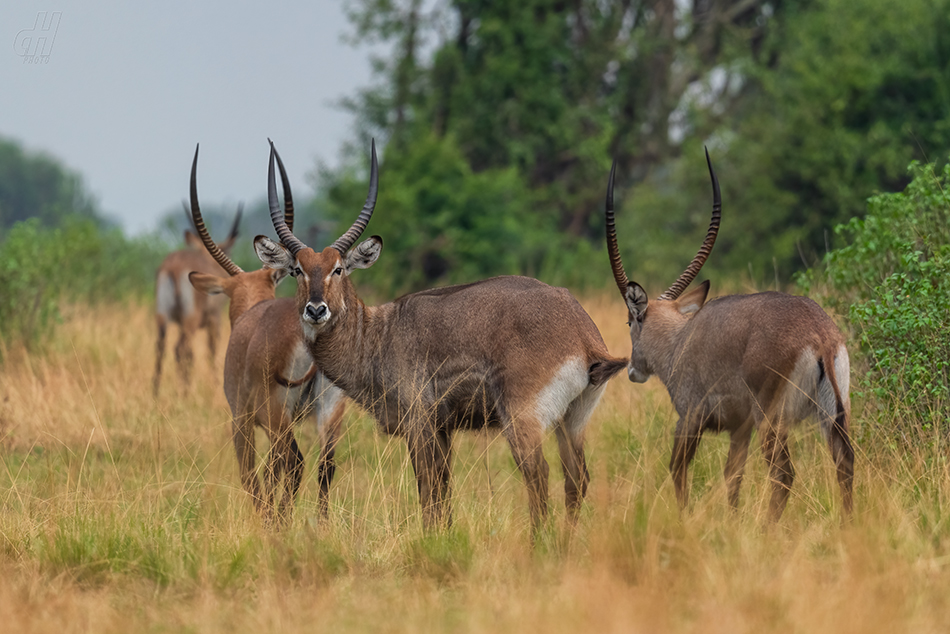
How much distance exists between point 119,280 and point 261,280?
12792mm

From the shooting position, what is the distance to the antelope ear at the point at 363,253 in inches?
224

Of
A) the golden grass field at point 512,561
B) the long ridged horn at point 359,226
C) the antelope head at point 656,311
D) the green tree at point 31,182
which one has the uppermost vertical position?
the green tree at point 31,182

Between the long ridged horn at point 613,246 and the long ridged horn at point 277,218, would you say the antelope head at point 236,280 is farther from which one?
the long ridged horn at point 613,246

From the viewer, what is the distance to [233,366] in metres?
6.18

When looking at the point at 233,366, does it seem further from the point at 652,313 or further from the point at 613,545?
the point at 613,545

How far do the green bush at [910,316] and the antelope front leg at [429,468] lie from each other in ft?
8.00

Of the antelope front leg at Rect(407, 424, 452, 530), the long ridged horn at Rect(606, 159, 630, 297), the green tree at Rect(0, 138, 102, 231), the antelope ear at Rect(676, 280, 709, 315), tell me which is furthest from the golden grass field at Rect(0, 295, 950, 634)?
the green tree at Rect(0, 138, 102, 231)

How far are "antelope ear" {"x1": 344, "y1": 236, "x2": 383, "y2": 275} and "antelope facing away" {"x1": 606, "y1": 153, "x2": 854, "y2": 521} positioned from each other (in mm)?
1364

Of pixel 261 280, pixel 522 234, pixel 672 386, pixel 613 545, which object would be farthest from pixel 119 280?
pixel 613 545

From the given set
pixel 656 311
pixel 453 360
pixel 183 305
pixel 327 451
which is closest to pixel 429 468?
pixel 453 360


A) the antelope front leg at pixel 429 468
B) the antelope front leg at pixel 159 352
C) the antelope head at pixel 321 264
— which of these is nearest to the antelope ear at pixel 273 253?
the antelope head at pixel 321 264

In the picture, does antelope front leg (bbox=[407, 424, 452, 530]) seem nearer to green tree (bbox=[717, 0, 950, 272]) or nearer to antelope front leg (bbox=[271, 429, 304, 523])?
antelope front leg (bbox=[271, 429, 304, 523])

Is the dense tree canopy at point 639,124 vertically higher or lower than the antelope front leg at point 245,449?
higher

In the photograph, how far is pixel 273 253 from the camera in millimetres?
5832
